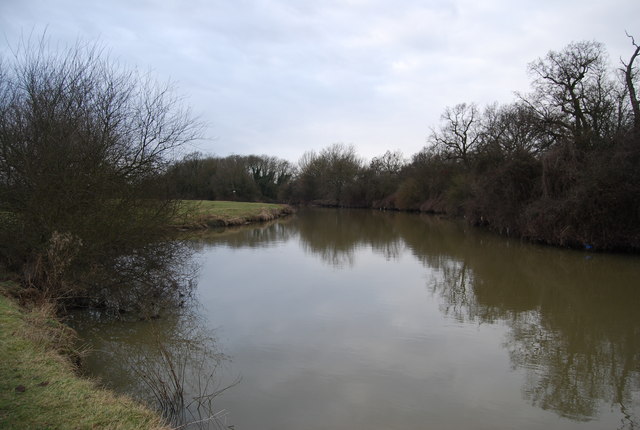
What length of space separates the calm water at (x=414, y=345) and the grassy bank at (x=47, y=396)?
3.04 feet

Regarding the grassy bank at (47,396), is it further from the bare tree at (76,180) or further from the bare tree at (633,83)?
the bare tree at (633,83)

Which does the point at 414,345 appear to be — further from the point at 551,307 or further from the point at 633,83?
the point at 633,83

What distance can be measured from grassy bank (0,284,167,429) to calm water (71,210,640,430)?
0.93 m

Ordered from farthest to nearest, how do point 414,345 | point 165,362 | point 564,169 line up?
point 564,169 → point 414,345 → point 165,362

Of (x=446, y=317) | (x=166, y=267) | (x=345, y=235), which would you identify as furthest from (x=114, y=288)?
(x=345, y=235)

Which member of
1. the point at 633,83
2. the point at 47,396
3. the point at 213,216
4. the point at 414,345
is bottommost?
the point at 414,345

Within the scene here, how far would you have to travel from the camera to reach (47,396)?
344 cm

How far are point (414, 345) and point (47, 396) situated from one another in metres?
4.68

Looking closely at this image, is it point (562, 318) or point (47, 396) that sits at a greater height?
point (47, 396)

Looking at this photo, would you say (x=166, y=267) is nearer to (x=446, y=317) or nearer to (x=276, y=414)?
(x=276, y=414)

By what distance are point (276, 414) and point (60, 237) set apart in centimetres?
438

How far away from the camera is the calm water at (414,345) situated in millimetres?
4492

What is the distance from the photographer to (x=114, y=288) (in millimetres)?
7582

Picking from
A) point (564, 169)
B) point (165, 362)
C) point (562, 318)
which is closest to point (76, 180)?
point (165, 362)
